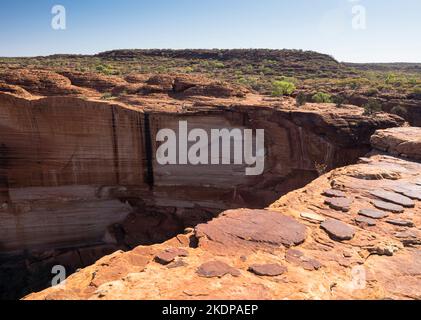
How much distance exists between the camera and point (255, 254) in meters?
3.87

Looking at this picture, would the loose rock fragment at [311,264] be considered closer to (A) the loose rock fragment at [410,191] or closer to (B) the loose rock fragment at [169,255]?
(B) the loose rock fragment at [169,255]

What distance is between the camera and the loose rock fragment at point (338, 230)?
4.30 metres

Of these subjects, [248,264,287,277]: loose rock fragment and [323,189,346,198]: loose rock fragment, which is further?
[323,189,346,198]: loose rock fragment

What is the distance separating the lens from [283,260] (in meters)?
3.76

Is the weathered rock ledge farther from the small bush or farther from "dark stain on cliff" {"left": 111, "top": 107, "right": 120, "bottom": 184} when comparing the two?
the small bush

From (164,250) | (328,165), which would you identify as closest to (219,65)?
(328,165)

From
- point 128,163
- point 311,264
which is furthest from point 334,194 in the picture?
point 128,163

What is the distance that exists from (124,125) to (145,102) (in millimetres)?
1355

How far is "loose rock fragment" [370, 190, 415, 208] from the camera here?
211 inches

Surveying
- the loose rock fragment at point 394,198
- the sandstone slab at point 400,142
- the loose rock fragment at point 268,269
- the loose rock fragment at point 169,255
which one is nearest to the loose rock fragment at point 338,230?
the loose rock fragment at point 268,269

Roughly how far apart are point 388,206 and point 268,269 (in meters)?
2.68

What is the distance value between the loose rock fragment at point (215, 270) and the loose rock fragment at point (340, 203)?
90.9 inches

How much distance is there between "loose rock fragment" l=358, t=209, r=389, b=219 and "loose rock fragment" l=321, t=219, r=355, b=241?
1.64ft

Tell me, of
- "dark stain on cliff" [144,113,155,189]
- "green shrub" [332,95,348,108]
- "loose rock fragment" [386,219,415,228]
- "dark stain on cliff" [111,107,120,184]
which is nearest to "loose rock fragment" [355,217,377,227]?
"loose rock fragment" [386,219,415,228]
